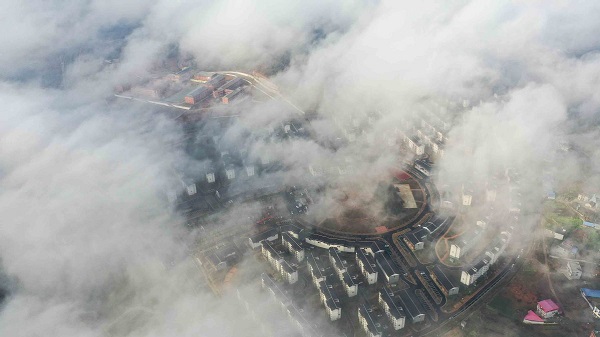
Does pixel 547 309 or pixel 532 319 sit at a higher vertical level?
pixel 547 309

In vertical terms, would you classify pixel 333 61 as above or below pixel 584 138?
above

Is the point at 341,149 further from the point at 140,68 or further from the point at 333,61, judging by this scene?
the point at 140,68

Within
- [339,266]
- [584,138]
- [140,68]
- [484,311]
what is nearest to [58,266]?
[339,266]

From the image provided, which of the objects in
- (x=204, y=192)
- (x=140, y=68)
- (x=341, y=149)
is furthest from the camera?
(x=140, y=68)

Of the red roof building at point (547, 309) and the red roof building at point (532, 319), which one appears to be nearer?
the red roof building at point (532, 319)

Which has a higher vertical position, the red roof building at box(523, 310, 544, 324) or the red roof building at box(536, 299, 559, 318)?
the red roof building at box(536, 299, 559, 318)

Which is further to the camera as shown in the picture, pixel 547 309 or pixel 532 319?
pixel 547 309

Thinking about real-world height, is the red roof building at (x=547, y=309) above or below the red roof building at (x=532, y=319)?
above

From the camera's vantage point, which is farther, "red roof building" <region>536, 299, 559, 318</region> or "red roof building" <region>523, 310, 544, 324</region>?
"red roof building" <region>536, 299, 559, 318</region>
